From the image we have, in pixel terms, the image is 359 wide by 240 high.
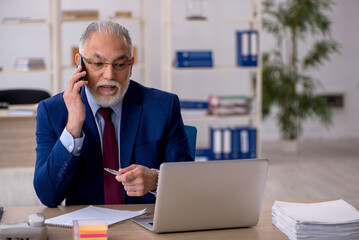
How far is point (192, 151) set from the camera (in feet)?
Answer: 7.25

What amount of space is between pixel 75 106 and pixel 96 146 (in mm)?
182

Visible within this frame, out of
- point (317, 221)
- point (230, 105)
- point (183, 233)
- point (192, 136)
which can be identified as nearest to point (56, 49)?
point (230, 105)

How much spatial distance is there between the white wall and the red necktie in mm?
4659

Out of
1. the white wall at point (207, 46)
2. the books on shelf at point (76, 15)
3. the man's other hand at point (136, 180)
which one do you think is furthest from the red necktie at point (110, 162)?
the white wall at point (207, 46)

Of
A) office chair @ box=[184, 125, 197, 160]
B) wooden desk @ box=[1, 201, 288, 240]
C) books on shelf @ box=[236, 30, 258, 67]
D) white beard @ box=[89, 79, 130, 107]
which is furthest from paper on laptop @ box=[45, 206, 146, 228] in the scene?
books on shelf @ box=[236, 30, 258, 67]

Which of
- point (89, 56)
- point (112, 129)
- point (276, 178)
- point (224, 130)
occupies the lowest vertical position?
point (276, 178)

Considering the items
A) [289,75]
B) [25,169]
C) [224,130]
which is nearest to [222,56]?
[289,75]

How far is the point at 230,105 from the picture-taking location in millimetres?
5602

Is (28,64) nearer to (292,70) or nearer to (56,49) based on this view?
(56,49)

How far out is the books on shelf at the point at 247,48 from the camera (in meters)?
5.47

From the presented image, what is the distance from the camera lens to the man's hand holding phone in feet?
5.89

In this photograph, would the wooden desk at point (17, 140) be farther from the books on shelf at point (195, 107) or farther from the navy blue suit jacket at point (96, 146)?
the books on shelf at point (195, 107)

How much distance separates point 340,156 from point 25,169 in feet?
13.1

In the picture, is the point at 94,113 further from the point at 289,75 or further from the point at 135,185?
the point at 289,75
